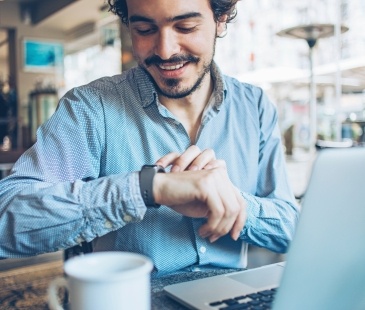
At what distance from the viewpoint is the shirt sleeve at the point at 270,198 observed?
3.66 ft

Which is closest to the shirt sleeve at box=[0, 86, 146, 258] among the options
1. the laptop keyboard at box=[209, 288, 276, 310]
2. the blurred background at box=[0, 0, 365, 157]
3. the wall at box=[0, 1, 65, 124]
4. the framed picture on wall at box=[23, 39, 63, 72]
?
the laptop keyboard at box=[209, 288, 276, 310]

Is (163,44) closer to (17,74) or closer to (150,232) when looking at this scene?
(150,232)

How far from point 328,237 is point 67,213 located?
516 millimetres

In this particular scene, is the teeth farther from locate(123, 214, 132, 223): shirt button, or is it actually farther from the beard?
locate(123, 214, 132, 223): shirt button

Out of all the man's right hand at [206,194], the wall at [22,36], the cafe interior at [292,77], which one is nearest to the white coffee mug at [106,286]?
the man's right hand at [206,194]

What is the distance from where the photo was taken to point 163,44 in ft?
3.58

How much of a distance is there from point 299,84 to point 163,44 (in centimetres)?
298

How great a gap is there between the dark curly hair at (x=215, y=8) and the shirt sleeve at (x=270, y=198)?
0.26 m

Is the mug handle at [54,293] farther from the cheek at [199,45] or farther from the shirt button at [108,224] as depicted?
the cheek at [199,45]

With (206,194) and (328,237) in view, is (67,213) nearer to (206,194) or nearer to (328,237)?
(206,194)

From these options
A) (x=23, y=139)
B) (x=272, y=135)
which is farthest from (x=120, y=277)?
(x=23, y=139)

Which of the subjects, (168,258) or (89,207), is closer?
(89,207)

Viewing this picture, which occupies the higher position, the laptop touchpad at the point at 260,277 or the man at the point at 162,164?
the man at the point at 162,164

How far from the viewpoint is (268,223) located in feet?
3.70
